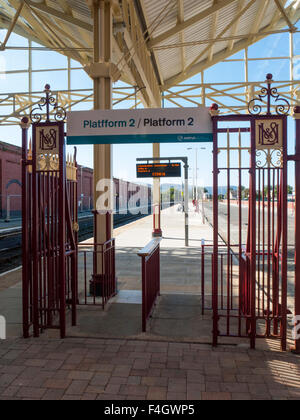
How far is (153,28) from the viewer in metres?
9.20

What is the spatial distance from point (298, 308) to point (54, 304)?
3353 mm

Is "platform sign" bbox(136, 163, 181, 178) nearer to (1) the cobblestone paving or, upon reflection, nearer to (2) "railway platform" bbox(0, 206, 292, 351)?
(2) "railway platform" bbox(0, 206, 292, 351)

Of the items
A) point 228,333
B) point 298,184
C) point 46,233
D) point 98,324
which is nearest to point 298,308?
point 228,333

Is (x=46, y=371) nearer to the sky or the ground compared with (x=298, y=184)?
nearer to the ground

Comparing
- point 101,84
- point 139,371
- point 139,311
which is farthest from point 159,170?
point 139,371

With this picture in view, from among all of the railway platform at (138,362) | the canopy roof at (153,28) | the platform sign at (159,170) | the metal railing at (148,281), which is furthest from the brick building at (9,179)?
the railway platform at (138,362)

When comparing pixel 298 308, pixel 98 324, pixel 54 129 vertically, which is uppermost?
pixel 54 129

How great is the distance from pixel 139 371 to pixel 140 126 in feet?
9.41

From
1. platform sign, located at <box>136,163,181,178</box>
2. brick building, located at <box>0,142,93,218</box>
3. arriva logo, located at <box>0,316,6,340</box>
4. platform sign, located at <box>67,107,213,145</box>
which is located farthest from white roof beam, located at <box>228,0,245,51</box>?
brick building, located at <box>0,142,93,218</box>

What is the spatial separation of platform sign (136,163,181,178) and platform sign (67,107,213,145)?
8117 mm

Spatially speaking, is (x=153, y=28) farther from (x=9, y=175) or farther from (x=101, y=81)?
(x=9, y=175)

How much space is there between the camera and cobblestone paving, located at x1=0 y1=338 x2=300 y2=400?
3.06 m

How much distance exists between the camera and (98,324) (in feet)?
16.0
